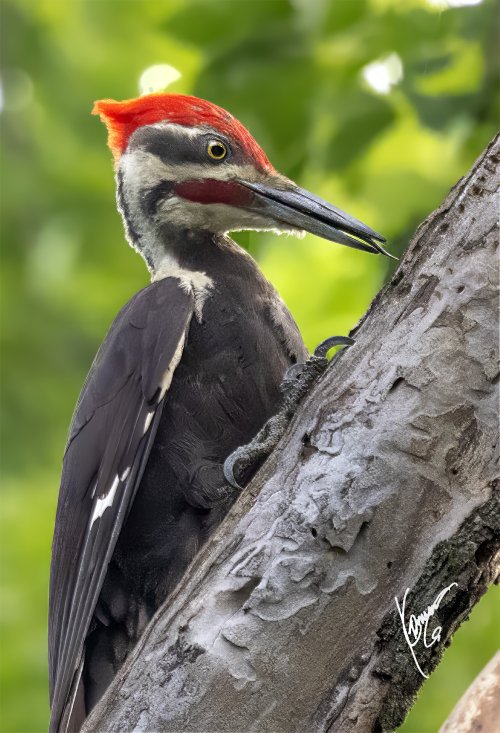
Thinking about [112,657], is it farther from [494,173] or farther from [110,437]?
[494,173]

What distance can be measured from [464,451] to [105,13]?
3.81 meters

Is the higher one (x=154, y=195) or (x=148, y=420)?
(x=154, y=195)

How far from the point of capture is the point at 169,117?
11.8 feet

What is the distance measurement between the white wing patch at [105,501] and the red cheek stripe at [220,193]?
0.99 meters

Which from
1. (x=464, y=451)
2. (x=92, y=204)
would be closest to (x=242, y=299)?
(x=464, y=451)

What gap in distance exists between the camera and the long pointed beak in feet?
10.3

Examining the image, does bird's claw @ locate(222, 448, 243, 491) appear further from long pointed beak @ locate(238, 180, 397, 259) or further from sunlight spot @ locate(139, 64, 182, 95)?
sunlight spot @ locate(139, 64, 182, 95)

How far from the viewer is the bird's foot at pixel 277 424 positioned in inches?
106

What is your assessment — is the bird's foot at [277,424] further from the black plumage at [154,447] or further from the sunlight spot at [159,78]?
the sunlight spot at [159,78]

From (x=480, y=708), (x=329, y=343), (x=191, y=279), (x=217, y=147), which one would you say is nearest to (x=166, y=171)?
(x=217, y=147)

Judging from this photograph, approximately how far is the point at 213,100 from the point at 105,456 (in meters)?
1.50

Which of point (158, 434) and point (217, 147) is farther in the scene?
point (217, 147)
